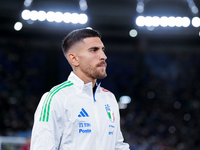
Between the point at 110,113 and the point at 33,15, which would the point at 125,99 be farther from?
the point at 110,113

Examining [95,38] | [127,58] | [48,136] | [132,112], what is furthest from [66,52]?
[127,58]

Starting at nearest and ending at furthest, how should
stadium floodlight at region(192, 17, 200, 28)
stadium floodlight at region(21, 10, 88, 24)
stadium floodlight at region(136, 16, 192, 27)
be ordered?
stadium floodlight at region(21, 10, 88, 24)
stadium floodlight at region(192, 17, 200, 28)
stadium floodlight at region(136, 16, 192, 27)

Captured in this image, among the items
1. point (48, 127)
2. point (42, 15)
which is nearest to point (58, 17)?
point (42, 15)

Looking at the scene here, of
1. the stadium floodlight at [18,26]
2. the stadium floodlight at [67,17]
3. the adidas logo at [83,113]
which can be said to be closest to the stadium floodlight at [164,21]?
the stadium floodlight at [67,17]

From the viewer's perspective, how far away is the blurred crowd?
1346 centimetres

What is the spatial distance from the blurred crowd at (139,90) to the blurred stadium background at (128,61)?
0.14ft

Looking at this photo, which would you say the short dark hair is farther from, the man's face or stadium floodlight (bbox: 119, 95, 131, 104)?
stadium floodlight (bbox: 119, 95, 131, 104)

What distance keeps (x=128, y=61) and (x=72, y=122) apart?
16232mm

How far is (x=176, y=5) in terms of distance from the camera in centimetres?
1263

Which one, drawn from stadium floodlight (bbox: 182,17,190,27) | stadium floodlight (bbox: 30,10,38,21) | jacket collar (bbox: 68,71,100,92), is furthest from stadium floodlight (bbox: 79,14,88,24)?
jacket collar (bbox: 68,71,100,92)

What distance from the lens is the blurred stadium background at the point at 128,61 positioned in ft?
40.6

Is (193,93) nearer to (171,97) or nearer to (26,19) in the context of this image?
(171,97)

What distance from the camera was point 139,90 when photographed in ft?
53.5

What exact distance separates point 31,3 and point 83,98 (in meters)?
10.5
